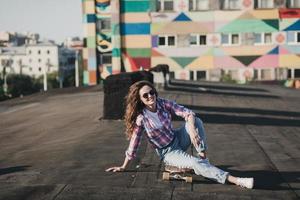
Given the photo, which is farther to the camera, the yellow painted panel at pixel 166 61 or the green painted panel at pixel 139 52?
the yellow painted panel at pixel 166 61

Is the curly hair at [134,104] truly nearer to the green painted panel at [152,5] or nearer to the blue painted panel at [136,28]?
the blue painted panel at [136,28]

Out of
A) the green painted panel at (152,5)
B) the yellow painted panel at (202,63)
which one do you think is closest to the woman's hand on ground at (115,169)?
the green painted panel at (152,5)

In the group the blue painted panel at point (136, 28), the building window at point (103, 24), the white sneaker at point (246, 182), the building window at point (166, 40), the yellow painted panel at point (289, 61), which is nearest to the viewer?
the white sneaker at point (246, 182)

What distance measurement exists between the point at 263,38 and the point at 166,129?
40.9 metres

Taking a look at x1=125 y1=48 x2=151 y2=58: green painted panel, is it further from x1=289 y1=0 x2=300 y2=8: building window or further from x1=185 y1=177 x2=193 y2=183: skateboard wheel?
x1=185 y1=177 x2=193 y2=183: skateboard wheel

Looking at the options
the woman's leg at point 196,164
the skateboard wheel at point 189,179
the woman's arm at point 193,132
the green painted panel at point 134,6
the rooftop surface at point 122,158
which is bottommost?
the rooftop surface at point 122,158

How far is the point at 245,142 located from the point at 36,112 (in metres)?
10.8

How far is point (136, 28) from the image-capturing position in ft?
152

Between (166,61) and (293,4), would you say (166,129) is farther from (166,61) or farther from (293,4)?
(293,4)

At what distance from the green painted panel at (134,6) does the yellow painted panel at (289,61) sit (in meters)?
12.9

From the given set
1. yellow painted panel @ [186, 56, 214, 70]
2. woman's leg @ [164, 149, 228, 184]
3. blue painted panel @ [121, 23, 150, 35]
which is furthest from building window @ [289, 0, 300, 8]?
woman's leg @ [164, 149, 228, 184]

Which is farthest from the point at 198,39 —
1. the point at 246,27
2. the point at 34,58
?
the point at 34,58

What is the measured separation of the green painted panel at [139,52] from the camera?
46.8 meters

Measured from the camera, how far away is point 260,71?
4744 cm
